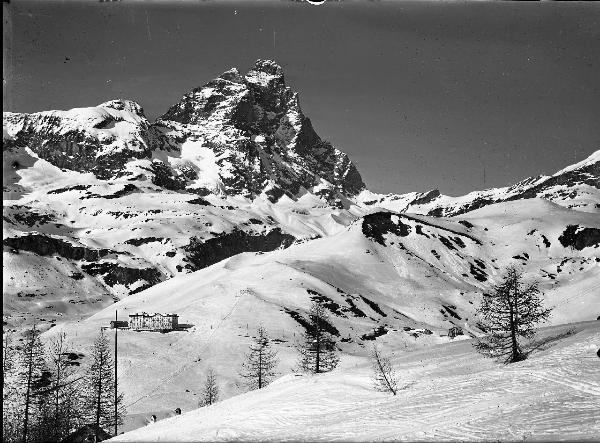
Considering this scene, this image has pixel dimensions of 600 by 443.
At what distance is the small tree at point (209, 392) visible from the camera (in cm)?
8519

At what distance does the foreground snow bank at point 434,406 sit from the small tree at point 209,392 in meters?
39.1

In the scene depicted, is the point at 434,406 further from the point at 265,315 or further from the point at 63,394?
the point at 265,315

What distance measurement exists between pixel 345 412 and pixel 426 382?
337 inches

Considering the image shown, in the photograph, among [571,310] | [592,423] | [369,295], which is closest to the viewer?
[592,423]

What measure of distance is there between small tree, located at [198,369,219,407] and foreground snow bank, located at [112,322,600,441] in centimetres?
3914

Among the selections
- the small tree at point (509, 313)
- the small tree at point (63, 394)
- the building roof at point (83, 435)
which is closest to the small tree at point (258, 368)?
the small tree at point (63, 394)

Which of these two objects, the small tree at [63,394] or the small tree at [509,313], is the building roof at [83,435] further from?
the small tree at [509,313]

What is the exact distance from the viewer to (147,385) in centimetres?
9631

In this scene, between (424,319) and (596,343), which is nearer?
(596,343)

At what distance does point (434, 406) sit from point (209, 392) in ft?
196

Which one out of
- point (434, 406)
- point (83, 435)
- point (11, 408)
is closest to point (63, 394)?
point (11, 408)

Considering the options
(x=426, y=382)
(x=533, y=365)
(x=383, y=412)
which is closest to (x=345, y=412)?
(x=383, y=412)

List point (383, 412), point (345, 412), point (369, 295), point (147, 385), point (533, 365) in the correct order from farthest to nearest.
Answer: point (369, 295)
point (147, 385)
point (533, 365)
point (345, 412)
point (383, 412)

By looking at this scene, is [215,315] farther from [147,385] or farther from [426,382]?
[426,382]
